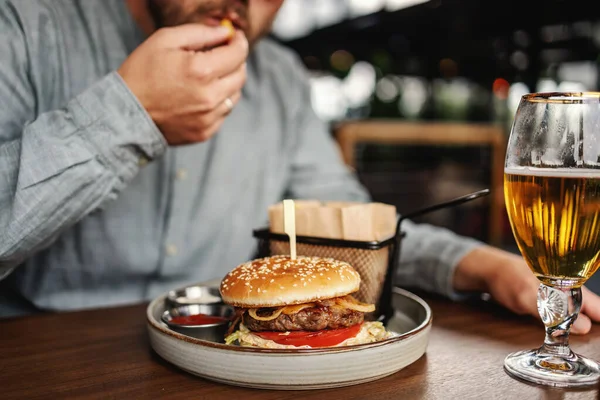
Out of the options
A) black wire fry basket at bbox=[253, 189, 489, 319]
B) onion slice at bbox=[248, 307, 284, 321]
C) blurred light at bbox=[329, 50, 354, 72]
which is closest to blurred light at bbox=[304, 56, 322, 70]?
blurred light at bbox=[329, 50, 354, 72]

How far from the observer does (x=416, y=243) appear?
55.4 inches

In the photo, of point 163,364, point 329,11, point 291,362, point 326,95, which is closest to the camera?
point 291,362

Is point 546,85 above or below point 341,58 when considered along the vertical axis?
below

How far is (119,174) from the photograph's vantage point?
1.14m

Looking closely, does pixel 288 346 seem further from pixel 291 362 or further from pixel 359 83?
pixel 359 83

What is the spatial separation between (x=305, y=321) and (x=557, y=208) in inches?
16.0

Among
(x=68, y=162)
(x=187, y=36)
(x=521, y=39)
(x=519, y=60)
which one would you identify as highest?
(x=521, y=39)

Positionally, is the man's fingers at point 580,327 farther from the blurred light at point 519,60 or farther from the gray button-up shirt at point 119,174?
the blurred light at point 519,60

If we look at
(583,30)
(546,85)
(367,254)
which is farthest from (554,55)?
(367,254)

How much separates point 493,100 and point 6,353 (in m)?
9.06

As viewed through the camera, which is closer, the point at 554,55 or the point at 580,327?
the point at 580,327

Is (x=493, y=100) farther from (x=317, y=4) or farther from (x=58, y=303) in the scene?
(x=58, y=303)

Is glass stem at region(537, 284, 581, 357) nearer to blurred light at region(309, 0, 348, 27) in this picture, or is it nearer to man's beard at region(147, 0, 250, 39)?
man's beard at region(147, 0, 250, 39)

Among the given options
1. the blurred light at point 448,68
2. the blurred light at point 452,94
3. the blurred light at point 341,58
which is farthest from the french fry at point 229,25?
the blurred light at point 341,58
